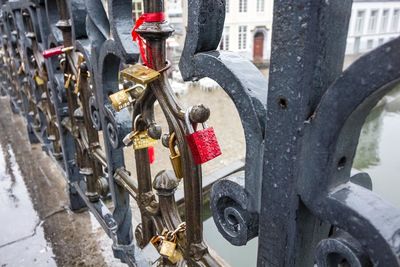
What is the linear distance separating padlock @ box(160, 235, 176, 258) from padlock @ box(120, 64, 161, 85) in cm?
47

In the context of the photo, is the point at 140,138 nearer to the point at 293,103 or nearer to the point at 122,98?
the point at 122,98

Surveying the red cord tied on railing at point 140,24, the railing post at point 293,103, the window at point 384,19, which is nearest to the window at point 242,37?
the window at point 384,19

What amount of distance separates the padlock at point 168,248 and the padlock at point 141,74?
0.47 m

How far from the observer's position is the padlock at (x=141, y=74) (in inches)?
33.8

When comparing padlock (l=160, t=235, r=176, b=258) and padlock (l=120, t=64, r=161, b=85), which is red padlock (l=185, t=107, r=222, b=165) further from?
padlock (l=160, t=235, r=176, b=258)

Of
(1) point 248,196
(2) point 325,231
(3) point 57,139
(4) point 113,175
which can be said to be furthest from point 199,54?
(3) point 57,139

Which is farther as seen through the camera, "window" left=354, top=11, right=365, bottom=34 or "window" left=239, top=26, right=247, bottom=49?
"window" left=239, top=26, right=247, bottom=49

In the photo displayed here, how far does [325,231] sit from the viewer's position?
0.65m

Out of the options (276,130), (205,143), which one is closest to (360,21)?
(205,143)

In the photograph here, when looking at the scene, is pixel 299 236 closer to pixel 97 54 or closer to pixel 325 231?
pixel 325 231

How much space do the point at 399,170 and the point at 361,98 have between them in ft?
33.8

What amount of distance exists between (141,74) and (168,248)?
0.50 m

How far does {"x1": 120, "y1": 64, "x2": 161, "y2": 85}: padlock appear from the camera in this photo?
2.82 ft

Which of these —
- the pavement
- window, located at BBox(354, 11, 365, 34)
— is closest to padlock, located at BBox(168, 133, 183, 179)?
the pavement
